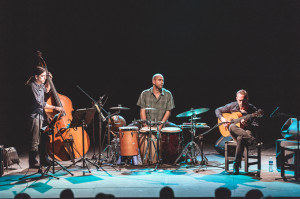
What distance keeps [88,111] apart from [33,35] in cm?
469

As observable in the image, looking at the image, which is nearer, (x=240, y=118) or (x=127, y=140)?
(x=240, y=118)

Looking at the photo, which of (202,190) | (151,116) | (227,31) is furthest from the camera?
(227,31)

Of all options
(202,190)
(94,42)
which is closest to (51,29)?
(94,42)

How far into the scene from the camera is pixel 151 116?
6.47 meters

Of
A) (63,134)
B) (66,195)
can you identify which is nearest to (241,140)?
(63,134)

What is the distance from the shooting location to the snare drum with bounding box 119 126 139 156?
5.84 m

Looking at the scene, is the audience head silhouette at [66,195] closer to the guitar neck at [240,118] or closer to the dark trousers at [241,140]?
the dark trousers at [241,140]

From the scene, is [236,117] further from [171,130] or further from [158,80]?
[158,80]

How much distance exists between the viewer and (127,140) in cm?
584

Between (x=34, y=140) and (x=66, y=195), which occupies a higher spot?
(x=34, y=140)

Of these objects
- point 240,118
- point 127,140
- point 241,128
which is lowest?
point 127,140

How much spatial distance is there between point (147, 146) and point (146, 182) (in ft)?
4.55

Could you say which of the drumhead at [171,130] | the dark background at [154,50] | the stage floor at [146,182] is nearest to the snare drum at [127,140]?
the stage floor at [146,182]

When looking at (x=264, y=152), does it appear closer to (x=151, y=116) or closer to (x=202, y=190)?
(x=151, y=116)
